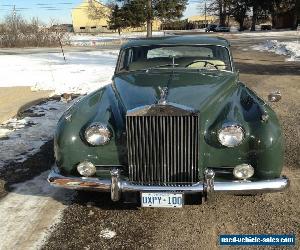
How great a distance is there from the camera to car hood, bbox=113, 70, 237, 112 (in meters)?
4.20

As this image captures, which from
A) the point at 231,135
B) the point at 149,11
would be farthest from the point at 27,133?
the point at 149,11

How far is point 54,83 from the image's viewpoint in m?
13.7

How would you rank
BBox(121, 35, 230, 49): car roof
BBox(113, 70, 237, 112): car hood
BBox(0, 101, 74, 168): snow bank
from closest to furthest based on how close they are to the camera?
BBox(113, 70, 237, 112): car hood → BBox(121, 35, 230, 49): car roof → BBox(0, 101, 74, 168): snow bank

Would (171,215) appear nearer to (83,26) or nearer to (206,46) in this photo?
Answer: (206,46)

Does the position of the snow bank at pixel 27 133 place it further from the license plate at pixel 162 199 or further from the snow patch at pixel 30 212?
the license plate at pixel 162 199

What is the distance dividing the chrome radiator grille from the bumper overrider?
0.11 m

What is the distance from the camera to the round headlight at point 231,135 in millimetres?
3953

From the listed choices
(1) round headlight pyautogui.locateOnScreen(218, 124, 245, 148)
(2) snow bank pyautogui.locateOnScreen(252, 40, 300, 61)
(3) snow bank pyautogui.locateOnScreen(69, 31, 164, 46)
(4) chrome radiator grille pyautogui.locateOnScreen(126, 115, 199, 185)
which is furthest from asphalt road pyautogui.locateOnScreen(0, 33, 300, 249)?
(3) snow bank pyautogui.locateOnScreen(69, 31, 164, 46)

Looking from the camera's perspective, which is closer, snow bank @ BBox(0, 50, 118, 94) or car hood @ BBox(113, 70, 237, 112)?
car hood @ BBox(113, 70, 237, 112)

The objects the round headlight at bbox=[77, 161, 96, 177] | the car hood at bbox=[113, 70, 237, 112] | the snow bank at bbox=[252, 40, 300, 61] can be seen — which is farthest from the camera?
the snow bank at bbox=[252, 40, 300, 61]

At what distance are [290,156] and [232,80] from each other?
63.2 inches

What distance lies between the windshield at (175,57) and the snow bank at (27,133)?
81.5 inches

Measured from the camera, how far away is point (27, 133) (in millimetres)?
7457

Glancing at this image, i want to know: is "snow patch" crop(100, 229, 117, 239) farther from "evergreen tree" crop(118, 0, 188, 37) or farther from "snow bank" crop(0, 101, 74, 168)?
"evergreen tree" crop(118, 0, 188, 37)
